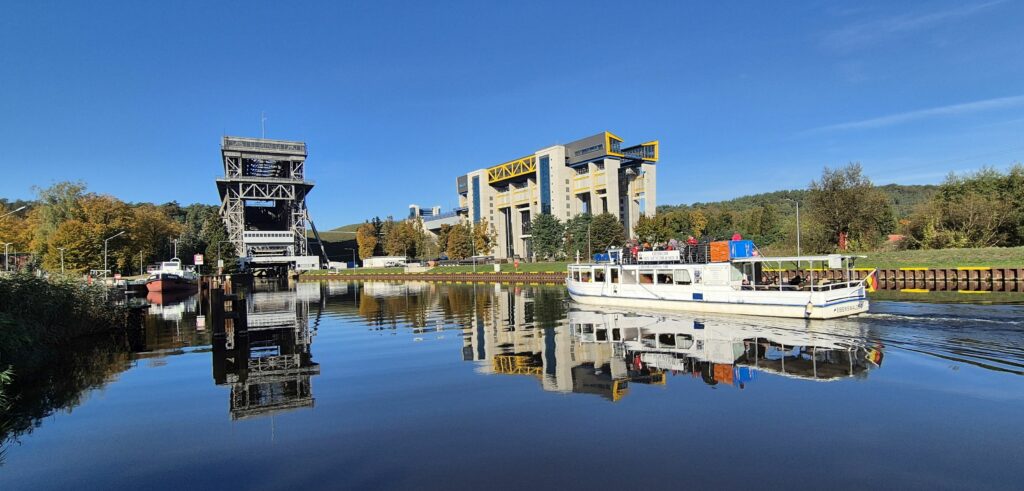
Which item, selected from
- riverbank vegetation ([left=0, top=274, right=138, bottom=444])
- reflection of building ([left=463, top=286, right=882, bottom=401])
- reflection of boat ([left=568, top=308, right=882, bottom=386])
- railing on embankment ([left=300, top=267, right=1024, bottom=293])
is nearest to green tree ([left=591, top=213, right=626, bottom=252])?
railing on embankment ([left=300, top=267, right=1024, bottom=293])

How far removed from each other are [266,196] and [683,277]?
406ft

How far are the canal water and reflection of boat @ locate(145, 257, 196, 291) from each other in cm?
4059

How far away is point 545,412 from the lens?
1230 cm

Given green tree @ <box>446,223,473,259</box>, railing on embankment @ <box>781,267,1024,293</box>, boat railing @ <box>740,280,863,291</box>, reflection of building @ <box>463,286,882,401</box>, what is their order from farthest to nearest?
green tree @ <box>446,223,473,259</box> < railing on embankment @ <box>781,267,1024,293</box> < boat railing @ <box>740,280,863,291</box> < reflection of building @ <box>463,286,882,401</box>

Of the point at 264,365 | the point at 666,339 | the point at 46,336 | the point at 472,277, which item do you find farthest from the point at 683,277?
the point at 472,277

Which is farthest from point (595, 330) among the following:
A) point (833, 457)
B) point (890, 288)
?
point (890, 288)

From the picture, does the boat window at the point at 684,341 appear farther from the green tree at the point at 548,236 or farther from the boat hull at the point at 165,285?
the green tree at the point at 548,236

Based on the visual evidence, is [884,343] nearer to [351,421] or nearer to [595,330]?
[595,330]

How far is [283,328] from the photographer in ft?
96.6

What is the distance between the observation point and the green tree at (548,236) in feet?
360

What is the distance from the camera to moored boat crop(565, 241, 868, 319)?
25.9m

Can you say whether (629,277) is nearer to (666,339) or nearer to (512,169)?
(666,339)

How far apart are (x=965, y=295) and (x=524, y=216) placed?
10310cm

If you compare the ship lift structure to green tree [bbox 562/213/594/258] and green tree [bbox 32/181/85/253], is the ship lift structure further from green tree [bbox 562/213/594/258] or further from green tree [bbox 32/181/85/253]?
green tree [bbox 562/213/594/258]
